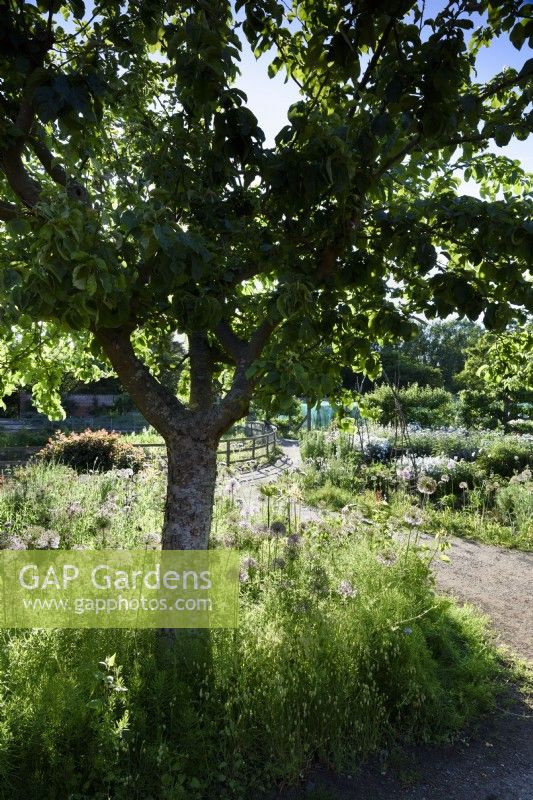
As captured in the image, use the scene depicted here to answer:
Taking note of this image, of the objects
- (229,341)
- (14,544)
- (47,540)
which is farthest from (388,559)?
(14,544)

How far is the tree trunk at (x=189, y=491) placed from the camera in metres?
3.26

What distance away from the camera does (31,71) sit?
2320 millimetres

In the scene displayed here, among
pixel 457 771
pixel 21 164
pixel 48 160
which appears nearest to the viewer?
pixel 21 164

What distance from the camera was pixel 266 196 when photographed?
3.02 meters

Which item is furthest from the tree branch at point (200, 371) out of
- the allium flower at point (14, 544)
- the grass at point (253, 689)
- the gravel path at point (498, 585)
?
the gravel path at point (498, 585)

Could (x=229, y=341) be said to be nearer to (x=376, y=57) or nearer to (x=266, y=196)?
(x=266, y=196)

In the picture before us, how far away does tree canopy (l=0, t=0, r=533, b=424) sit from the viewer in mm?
2135

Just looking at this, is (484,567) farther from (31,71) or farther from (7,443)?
(7,443)

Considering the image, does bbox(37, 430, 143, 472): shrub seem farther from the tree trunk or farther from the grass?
the tree trunk

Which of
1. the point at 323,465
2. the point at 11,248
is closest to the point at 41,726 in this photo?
the point at 11,248

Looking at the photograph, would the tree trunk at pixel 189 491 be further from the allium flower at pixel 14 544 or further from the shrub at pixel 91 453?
the shrub at pixel 91 453

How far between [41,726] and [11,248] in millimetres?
2300

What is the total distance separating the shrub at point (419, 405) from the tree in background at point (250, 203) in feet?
68.5

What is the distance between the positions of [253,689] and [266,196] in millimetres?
2859
